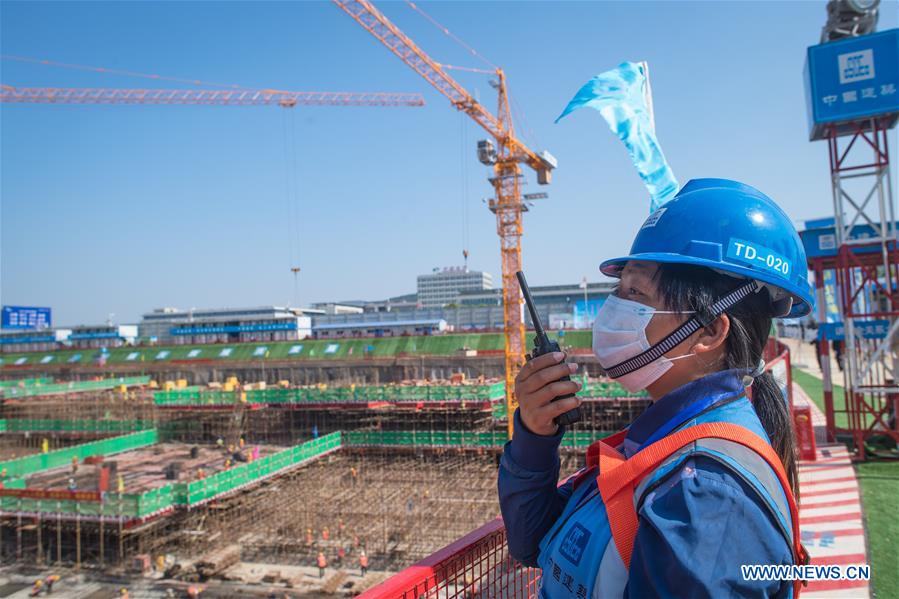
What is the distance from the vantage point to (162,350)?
49812mm

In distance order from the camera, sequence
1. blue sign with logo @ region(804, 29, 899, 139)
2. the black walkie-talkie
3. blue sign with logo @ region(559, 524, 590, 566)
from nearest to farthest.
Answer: blue sign with logo @ region(559, 524, 590, 566) < the black walkie-talkie < blue sign with logo @ region(804, 29, 899, 139)

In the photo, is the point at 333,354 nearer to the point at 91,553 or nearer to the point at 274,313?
the point at 91,553

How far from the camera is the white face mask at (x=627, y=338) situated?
1.63 metres

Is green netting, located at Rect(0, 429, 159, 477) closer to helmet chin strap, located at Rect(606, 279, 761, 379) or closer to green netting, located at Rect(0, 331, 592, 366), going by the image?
green netting, located at Rect(0, 331, 592, 366)

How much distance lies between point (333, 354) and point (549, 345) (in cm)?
4332

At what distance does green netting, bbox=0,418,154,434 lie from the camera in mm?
30531

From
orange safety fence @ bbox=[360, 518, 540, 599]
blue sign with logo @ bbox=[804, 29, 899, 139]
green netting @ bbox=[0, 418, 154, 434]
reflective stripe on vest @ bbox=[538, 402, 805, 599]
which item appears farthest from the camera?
green netting @ bbox=[0, 418, 154, 434]

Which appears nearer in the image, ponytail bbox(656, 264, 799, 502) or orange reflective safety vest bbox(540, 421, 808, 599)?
orange reflective safety vest bbox(540, 421, 808, 599)

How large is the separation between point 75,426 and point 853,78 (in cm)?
3653

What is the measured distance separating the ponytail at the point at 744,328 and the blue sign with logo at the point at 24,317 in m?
81.7

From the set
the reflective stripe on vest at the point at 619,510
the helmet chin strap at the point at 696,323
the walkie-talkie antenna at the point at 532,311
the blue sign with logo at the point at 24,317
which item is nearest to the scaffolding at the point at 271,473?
the walkie-talkie antenna at the point at 532,311

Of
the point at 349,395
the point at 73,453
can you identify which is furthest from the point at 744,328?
the point at 73,453

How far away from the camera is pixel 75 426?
30594 millimetres

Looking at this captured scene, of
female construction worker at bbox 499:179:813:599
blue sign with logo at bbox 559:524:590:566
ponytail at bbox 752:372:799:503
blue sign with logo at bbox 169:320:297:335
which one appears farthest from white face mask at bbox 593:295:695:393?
blue sign with logo at bbox 169:320:297:335
